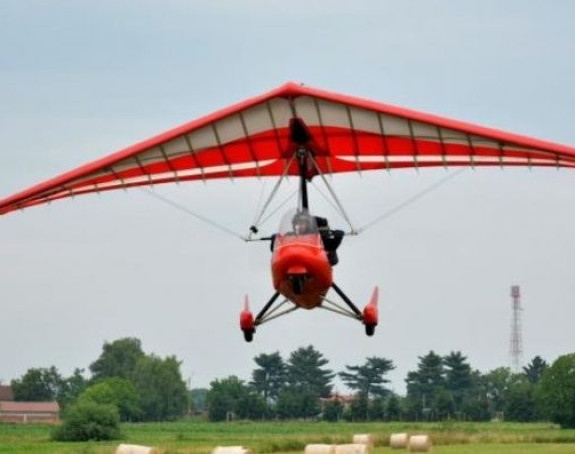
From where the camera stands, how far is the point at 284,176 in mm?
32844

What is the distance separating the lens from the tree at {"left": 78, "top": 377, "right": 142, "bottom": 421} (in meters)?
114

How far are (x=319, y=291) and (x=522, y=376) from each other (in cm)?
13249

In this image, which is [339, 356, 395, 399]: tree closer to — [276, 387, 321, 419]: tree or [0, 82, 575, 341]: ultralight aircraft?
[276, 387, 321, 419]: tree

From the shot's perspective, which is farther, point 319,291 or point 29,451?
point 29,451

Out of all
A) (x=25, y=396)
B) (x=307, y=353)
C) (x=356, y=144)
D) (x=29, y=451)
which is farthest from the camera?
(x=25, y=396)

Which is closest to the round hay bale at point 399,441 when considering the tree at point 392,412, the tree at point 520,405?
the tree at point 392,412


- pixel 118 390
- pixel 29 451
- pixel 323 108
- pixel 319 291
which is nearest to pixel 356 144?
pixel 323 108

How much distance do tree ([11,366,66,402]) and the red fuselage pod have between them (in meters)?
123

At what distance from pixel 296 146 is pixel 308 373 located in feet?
330

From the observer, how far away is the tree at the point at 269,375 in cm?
13400

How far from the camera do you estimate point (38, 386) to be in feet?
497

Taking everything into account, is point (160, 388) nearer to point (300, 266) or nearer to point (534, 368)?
point (534, 368)

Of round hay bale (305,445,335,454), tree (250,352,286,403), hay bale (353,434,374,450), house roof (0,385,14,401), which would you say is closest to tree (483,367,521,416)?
tree (250,352,286,403)

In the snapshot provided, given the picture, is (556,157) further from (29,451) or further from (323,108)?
(29,451)
